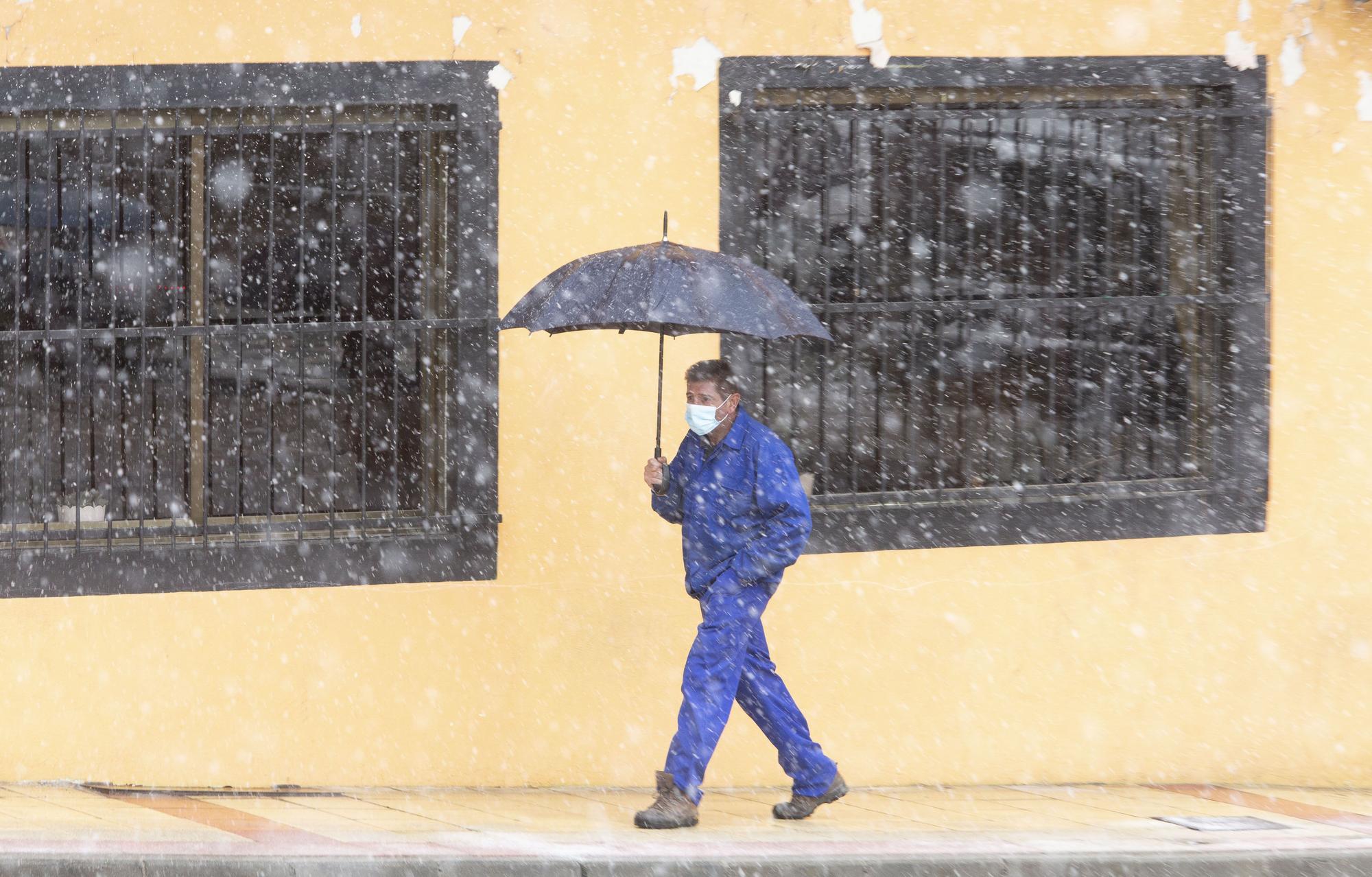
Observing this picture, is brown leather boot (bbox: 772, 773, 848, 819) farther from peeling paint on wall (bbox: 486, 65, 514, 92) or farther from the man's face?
peeling paint on wall (bbox: 486, 65, 514, 92)

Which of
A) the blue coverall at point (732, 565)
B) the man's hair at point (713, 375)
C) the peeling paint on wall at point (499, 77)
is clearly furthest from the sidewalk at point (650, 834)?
the peeling paint on wall at point (499, 77)

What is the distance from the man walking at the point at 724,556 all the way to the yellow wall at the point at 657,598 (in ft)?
2.81

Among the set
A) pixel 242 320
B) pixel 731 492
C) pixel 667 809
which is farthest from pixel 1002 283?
pixel 242 320

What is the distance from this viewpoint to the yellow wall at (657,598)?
5617 mm

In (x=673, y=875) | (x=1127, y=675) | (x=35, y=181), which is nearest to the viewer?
(x=673, y=875)

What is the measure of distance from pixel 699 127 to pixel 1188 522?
8.66 ft

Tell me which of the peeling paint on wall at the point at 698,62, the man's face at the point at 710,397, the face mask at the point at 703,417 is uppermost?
the peeling paint on wall at the point at 698,62

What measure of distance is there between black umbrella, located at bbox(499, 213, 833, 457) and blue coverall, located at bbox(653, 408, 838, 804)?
23 cm

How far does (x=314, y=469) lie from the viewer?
5.75 m

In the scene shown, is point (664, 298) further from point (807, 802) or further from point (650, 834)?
point (807, 802)

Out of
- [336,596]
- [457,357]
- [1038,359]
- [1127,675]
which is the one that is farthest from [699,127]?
[1127,675]

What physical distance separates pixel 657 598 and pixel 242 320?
78.6 inches

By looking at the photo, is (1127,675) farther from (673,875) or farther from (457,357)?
(457,357)

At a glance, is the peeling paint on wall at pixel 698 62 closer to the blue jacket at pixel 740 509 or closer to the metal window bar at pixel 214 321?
the metal window bar at pixel 214 321
